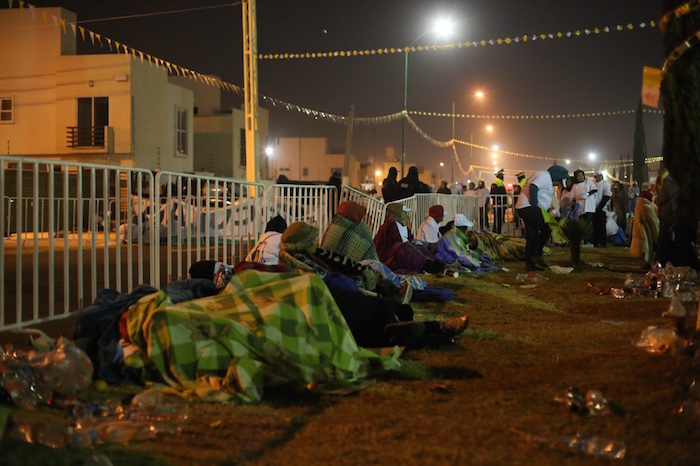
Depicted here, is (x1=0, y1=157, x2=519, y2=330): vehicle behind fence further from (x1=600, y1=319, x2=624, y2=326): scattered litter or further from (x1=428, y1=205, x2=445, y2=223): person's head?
(x1=600, y1=319, x2=624, y2=326): scattered litter

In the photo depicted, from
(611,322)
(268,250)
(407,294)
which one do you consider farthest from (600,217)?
(268,250)

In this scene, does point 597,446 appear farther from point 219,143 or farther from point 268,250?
point 219,143

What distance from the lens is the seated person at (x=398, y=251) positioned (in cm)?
1189

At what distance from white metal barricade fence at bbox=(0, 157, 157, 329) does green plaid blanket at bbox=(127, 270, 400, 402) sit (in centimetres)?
171

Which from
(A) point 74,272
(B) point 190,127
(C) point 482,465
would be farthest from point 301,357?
(B) point 190,127

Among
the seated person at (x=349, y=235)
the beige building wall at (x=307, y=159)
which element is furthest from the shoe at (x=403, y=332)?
the beige building wall at (x=307, y=159)

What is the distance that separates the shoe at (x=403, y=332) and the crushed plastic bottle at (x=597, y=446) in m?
2.09

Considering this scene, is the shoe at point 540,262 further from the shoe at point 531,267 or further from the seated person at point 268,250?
the seated person at point 268,250

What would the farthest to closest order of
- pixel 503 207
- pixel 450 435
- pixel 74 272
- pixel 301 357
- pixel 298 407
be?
pixel 503 207
pixel 74 272
pixel 301 357
pixel 298 407
pixel 450 435

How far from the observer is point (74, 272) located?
442 inches

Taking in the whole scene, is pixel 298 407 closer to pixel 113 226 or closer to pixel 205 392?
pixel 205 392

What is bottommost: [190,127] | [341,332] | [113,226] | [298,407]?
[298,407]

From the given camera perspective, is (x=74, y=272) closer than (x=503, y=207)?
Yes

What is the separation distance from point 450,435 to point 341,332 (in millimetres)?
1371
